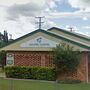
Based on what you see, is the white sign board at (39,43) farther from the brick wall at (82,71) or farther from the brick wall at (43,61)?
the brick wall at (82,71)

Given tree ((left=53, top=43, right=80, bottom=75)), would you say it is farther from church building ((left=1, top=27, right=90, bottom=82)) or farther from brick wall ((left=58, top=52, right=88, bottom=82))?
church building ((left=1, top=27, right=90, bottom=82))

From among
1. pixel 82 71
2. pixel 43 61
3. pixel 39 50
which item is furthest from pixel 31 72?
pixel 82 71

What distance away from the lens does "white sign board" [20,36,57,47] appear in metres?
33.0

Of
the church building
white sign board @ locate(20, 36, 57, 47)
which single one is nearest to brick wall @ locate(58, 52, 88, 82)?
the church building

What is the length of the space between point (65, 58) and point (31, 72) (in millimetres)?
4213

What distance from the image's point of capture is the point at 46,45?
109 feet

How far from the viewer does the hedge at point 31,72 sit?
1254 inches

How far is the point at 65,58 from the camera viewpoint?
3012 centimetres

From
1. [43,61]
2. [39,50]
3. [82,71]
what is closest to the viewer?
[82,71]

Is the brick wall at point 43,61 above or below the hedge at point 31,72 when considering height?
above

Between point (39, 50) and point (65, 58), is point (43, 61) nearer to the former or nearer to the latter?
point (39, 50)

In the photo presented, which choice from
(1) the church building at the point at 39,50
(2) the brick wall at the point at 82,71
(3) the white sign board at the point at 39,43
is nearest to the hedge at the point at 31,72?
(1) the church building at the point at 39,50

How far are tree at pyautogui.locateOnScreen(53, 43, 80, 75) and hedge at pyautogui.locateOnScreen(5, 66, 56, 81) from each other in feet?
3.67

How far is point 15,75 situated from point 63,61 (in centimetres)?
567
